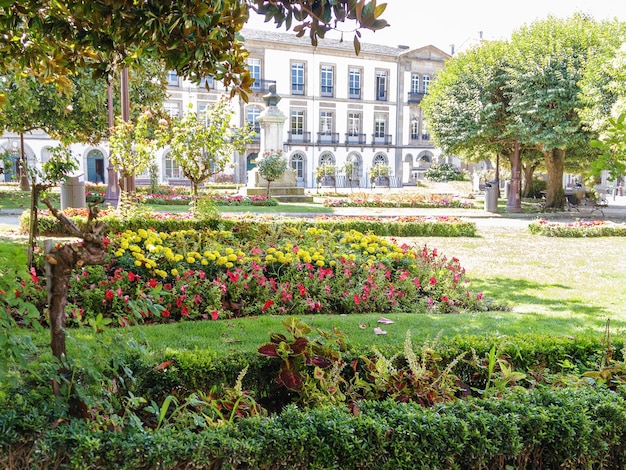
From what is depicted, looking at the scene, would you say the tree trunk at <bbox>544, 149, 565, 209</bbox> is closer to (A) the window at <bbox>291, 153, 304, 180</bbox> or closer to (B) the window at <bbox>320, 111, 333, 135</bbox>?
(A) the window at <bbox>291, 153, 304, 180</bbox>

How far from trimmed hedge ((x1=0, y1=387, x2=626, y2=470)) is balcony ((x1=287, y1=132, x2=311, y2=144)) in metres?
43.7

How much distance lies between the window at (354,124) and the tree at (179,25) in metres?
44.5

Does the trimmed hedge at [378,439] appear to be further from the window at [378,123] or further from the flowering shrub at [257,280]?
the window at [378,123]

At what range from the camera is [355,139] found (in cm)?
4781

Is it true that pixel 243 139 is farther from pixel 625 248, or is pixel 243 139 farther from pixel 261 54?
pixel 261 54

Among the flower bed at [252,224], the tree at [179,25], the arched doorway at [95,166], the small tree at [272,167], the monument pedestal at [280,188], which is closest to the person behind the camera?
the tree at [179,25]

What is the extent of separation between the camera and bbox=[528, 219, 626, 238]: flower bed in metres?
14.1

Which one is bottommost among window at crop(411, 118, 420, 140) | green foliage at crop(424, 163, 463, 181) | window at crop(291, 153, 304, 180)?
green foliage at crop(424, 163, 463, 181)

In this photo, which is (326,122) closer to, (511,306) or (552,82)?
(552,82)

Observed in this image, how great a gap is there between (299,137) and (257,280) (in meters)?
41.1

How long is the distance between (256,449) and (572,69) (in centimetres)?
2182

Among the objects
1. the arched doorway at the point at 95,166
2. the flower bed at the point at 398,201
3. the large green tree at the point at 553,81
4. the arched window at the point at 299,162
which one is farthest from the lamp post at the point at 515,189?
the arched doorway at the point at 95,166

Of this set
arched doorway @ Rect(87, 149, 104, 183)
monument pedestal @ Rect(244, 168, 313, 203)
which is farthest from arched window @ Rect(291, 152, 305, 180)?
monument pedestal @ Rect(244, 168, 313, 203)

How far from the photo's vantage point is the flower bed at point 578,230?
14.1 meters
